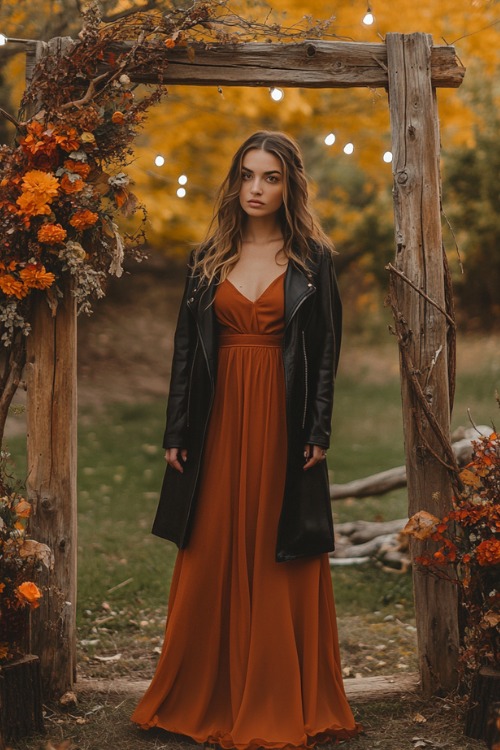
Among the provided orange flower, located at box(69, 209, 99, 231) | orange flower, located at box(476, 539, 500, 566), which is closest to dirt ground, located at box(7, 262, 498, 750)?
orange flower, located at box(476, 539, 500, 566)

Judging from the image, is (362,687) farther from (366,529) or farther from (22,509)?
(366,529)

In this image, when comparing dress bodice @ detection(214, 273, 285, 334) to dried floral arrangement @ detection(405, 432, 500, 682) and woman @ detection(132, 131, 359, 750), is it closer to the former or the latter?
woman @ detection(132, 131, 359, 750)

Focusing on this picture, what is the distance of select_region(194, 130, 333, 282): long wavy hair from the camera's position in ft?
13.3

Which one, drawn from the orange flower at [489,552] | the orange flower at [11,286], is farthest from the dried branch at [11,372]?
the orange flower at [489,552]

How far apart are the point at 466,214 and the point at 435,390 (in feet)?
38.3

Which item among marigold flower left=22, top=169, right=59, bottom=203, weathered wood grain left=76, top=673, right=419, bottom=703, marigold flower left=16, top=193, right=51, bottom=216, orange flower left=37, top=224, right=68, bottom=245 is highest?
marigold flower left=22, top=169, right=59, bottom=203

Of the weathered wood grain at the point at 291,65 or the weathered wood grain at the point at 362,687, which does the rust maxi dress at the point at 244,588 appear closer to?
the weathered wood grain at the point at 362,687

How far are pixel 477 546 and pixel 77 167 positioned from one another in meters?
2.35

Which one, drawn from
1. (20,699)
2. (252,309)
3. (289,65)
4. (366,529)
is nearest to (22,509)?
(20,699)

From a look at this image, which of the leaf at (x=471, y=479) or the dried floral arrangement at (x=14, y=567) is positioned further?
the leaf at (x=471, y=479)

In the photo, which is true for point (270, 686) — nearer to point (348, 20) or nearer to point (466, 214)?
point (348, 20)

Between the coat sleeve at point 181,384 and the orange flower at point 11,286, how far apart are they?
0.70 m

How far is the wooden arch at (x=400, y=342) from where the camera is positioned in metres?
4.32

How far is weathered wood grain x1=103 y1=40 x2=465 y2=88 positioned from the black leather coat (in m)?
0.91
